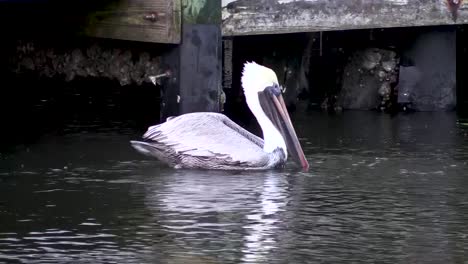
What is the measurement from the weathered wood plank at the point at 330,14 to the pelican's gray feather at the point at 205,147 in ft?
8.22

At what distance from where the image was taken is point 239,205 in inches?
366

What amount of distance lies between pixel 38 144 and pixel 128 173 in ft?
5.95

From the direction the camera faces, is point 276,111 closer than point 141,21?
Yes

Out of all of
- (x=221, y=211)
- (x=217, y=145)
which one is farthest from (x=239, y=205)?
(x=217, y=145)

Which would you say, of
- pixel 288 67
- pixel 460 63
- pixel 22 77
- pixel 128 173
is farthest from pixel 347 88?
pixel 128 173

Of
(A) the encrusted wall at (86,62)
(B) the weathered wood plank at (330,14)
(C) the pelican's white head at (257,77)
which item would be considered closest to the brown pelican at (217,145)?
(C) the pelican's white head at (257,77)

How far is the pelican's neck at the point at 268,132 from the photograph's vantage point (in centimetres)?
1112

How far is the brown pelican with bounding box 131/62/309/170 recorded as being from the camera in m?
10.9

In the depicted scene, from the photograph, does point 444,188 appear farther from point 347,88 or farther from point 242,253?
point 347,88

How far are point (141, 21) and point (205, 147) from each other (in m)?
2.40

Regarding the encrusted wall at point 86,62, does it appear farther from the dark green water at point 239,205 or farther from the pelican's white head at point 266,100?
the pelican's white head at point 266,100

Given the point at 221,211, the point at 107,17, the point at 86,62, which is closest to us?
the point at 221,211

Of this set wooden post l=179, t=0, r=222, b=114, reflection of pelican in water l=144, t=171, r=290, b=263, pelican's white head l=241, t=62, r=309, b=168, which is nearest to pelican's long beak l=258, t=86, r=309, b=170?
pelican's white head l=241, t=62, r=309, b=168

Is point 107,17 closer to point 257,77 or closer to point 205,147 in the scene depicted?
point 257,77
